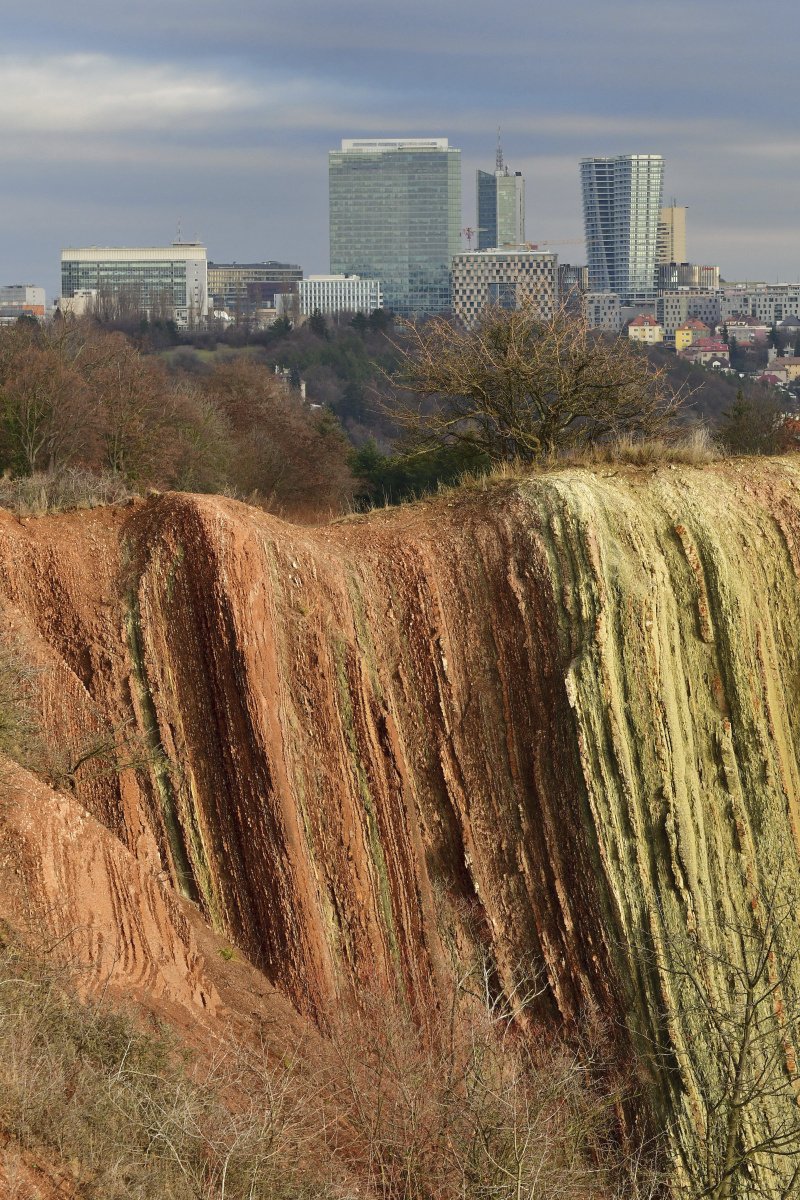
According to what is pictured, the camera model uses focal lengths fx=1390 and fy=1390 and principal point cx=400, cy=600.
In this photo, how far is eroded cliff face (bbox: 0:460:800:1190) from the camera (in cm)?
1647

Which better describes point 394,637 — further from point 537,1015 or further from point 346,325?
point 346,325

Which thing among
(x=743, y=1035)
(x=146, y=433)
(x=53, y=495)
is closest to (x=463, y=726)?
(x=743, y=1035)

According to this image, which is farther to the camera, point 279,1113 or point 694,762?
point 694,762

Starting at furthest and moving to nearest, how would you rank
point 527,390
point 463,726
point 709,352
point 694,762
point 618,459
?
point 709,352 → point 527,390 → point 618,459 → point 694,762 → point 463,726

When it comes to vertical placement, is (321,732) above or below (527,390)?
below

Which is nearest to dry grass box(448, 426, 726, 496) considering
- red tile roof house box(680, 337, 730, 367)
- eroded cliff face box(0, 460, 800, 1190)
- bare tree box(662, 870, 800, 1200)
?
eroded cliff face box(0, 460, 800, 1190)

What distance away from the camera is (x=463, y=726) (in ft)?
61.3

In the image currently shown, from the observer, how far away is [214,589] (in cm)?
1664

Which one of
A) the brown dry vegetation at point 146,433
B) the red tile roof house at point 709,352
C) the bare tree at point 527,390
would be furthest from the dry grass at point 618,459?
the red tile roof house at point 709,352

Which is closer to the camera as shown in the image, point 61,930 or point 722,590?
point 61,930

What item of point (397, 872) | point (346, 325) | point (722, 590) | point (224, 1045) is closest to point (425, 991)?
point (397, 872)

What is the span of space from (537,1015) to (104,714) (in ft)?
22.3

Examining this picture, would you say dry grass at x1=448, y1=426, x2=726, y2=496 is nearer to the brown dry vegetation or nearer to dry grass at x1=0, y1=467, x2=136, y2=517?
dry grass at x1=0, y1=467, x2=136, y2=517

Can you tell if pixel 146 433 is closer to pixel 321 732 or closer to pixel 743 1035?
pixel 321 732
